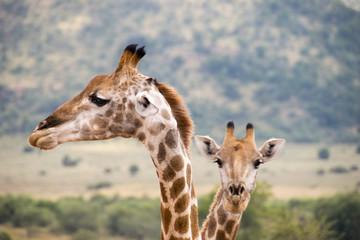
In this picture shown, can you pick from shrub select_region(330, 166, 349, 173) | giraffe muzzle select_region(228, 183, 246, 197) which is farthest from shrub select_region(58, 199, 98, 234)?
shrub select_region(330, 166, 349, 173)

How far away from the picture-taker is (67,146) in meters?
89.5

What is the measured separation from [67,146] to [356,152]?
45.1m

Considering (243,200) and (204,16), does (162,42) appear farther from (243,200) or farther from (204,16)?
(243,200)

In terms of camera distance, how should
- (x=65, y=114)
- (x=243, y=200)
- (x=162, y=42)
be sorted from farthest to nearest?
(x=162, y=42)
(x=243, y=200)
(x=65, y=114)

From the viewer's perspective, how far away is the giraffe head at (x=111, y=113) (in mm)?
5871

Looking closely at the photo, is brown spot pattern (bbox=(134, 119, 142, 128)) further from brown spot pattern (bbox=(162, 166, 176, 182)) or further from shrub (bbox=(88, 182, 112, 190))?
shrub (bbox=(88, 182, 112, 190))

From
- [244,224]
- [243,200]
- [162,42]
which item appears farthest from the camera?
[162,42]

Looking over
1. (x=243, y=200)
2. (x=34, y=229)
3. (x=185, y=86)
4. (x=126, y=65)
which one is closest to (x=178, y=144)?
(x=126, y=65)

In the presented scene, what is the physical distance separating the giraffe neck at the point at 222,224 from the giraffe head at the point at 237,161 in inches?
12.8

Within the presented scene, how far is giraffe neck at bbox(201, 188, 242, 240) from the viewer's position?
8805 mm

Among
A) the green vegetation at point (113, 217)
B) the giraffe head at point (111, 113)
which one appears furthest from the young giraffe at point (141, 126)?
the green vegetation at point (113, 217)

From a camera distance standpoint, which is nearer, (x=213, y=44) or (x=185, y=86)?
(x=185, y=86)

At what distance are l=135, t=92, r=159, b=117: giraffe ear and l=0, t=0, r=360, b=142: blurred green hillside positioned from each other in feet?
267

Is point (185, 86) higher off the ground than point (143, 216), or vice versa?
point (185, 86)
